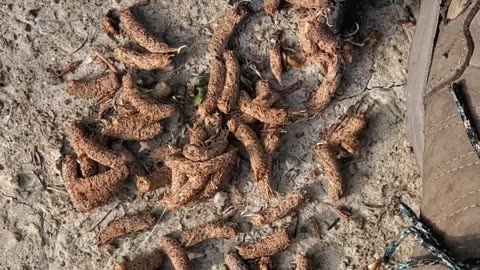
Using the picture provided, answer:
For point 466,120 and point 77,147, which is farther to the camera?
point 77,147

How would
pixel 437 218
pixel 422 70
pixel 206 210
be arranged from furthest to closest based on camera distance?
pixel 206 210 < pixel 422 70 < pixel 437 218

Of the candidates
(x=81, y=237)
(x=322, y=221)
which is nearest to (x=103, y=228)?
(x=81, y=237)

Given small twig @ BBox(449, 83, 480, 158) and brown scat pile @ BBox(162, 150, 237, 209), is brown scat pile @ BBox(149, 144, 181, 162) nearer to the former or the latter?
brown scat pile @ BBox(162, 150, 237, 209)

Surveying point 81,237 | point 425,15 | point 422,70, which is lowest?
point 81,237

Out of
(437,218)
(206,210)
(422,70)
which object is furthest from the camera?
(206,210)

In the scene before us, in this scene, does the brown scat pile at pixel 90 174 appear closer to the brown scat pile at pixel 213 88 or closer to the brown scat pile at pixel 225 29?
the brown scat pile at pixel 213 88

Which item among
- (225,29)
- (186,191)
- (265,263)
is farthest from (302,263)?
(225,29)

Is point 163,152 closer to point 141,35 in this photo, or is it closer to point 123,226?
point 123,226

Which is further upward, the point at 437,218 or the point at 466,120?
the point at 466,120

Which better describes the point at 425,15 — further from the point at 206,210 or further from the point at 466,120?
the point at 206,210
